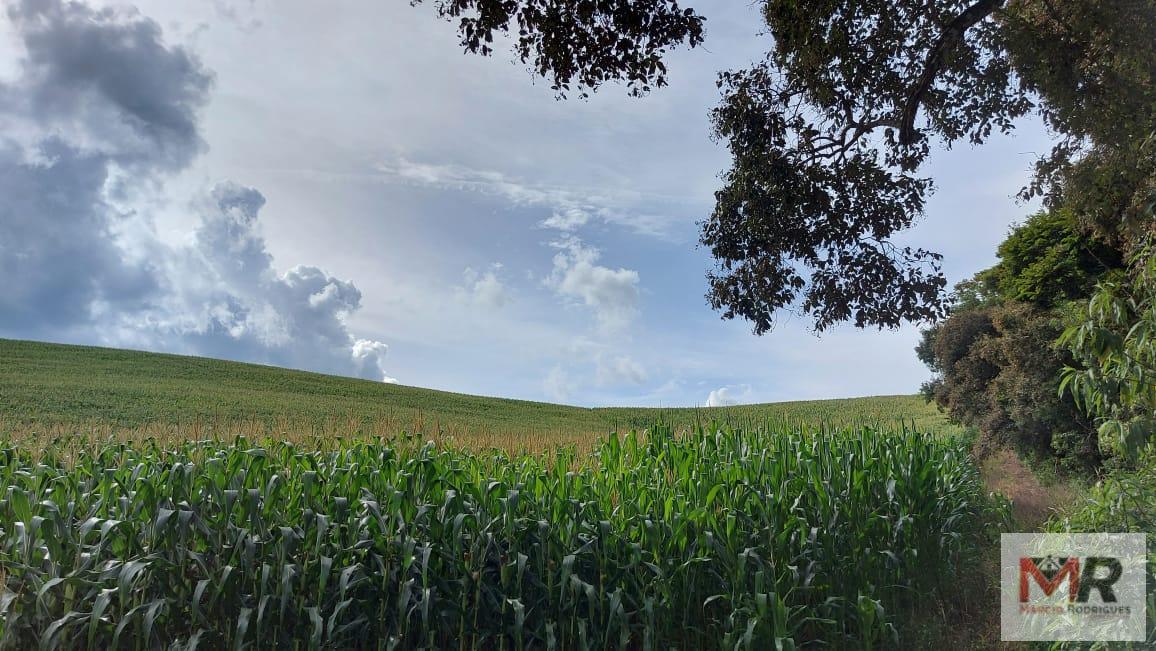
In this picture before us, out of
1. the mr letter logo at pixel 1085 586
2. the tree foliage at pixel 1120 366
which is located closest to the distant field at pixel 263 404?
the mr letter logo at pixel 1085 586

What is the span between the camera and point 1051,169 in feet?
33.8

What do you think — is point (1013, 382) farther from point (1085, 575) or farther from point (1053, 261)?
point (1085, 575)

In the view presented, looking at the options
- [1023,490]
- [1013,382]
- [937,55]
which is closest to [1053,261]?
[1013,382]

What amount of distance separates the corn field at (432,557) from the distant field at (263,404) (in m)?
3.76

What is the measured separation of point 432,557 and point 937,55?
921cm

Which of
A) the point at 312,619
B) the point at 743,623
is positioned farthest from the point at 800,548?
the point at 312,619

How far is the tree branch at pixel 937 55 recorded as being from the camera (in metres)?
9.51

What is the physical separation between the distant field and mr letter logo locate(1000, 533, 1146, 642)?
5783 mm

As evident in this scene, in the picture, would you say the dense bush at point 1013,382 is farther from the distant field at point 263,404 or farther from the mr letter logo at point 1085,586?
the mr letter logo at point 1085,586

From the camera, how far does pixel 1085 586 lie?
4.98 meters

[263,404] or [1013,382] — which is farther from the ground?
[1013,382]

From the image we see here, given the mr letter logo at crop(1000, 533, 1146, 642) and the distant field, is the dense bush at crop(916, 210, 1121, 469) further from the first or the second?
the mr letter logo at crop(1000, 533, 1146, 642)

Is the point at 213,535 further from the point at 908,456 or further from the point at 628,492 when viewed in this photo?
the point at 908,456

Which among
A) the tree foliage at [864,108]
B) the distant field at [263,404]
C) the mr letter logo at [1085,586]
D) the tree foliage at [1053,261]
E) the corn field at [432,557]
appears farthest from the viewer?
the distant field at [263,404]
